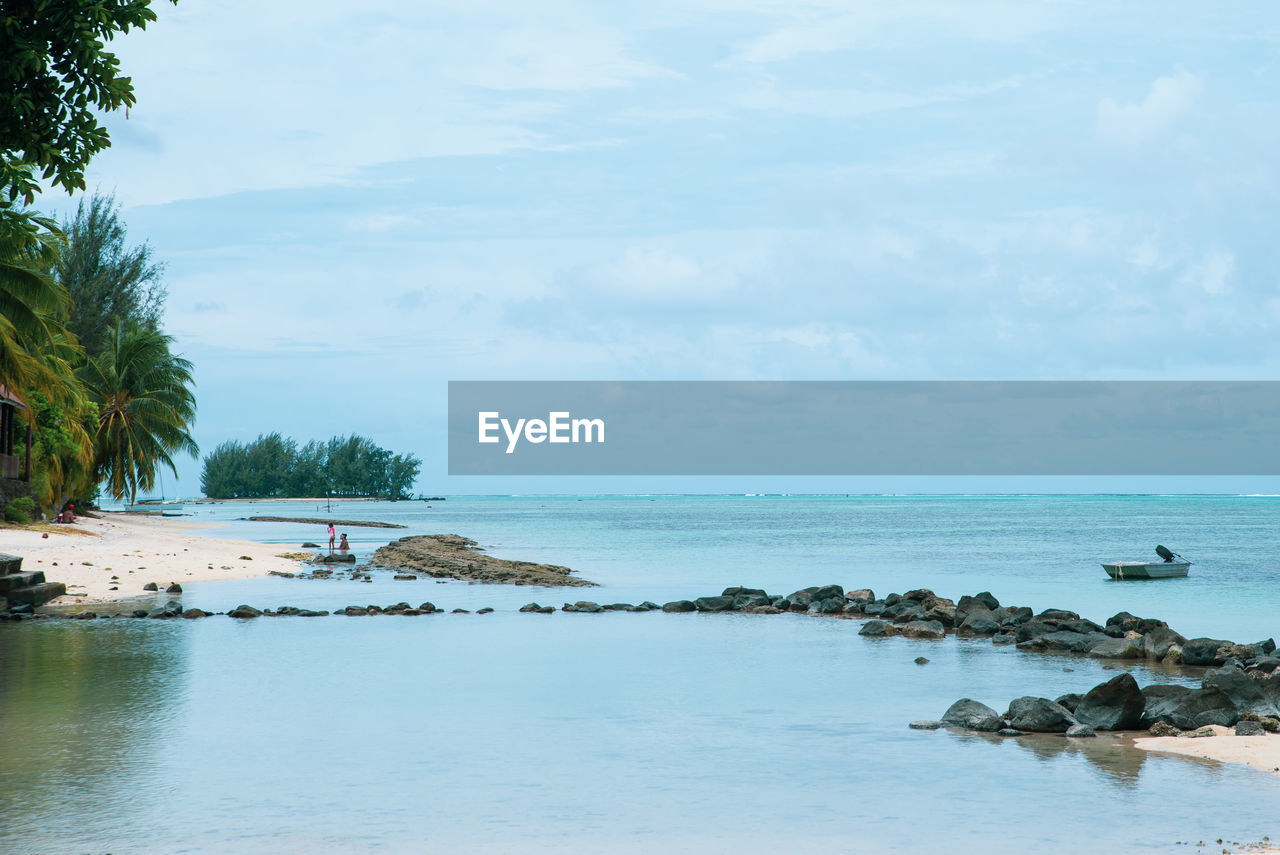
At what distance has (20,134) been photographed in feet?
33.6

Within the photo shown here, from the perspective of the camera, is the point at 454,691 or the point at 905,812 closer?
the point at 905,812

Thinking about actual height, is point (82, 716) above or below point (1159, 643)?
above

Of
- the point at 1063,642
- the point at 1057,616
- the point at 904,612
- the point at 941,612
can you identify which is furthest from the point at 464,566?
the point at 1063,642

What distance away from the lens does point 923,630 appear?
2223 cm

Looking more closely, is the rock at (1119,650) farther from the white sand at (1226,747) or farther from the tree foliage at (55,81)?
the tree foliage at (55,81)

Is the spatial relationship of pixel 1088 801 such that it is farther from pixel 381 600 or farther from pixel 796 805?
pixel 381 600

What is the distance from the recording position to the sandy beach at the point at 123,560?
2684 centimetres

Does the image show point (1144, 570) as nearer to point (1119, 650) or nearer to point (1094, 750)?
point (1119, 650)

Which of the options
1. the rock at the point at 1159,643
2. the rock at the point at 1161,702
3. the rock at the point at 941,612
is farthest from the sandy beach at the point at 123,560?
the rock at the point at 1159,643

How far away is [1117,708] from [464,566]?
29.0m

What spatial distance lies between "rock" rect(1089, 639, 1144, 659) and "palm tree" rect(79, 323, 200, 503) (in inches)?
1729

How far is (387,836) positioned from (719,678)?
883cm

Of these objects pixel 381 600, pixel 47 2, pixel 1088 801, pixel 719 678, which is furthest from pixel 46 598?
pixel 1088 801

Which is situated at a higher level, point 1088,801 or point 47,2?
point 47,2
